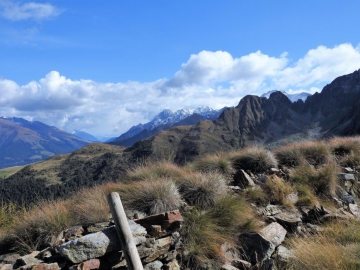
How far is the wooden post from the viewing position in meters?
5.07

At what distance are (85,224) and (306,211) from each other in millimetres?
6507

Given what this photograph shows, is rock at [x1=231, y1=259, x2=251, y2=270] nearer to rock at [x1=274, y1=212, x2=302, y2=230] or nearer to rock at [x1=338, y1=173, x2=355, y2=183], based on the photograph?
rock at [x1=274, y1=212, x2=302, y2=230]

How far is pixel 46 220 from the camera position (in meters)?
6.66

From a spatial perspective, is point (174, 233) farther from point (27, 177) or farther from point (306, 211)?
point (27, 177)

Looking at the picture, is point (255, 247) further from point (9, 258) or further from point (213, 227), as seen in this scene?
point (9, 258)

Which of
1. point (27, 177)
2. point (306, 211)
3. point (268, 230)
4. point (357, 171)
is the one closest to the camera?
point (268, 230)

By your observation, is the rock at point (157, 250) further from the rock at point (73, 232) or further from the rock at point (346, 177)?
the rock at point (346, 177)

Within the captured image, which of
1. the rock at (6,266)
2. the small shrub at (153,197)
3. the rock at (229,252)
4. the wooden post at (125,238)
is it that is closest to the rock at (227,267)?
the rock at (229,252)

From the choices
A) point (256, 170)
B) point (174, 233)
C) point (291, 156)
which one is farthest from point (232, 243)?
point (291, 156)

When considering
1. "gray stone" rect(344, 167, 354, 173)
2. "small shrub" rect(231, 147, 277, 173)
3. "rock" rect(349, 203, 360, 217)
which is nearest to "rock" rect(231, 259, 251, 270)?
"rock" rect(349, 203, 360, 217)

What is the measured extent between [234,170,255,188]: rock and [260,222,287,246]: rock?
2554 millimetres

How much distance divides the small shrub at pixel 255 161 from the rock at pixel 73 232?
25.5ft

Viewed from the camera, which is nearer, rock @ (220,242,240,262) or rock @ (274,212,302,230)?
rock @ (220,242,240,262)

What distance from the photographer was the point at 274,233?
755 centimetres
